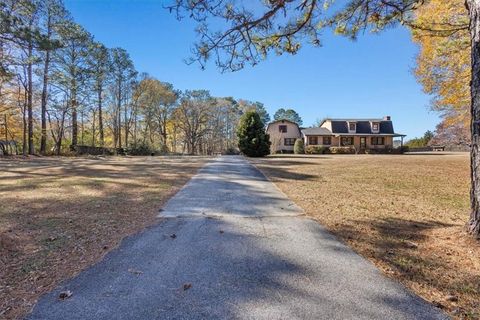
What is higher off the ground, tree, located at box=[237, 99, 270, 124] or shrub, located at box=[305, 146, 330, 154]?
tree, located at box=[237, 99, 270, 124]

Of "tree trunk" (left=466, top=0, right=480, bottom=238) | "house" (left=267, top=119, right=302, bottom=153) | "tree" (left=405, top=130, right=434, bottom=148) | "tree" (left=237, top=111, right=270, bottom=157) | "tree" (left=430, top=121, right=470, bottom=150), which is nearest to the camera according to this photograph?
"tree trunk" (left=466, top=0, right=480, bottom=238)

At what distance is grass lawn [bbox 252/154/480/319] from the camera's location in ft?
10.2

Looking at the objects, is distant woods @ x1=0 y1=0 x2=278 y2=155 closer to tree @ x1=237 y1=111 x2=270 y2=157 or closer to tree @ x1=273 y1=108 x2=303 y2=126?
tree @ x1=237 y1=111 x2=270 y2=157

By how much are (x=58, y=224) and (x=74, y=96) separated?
26.1 metres

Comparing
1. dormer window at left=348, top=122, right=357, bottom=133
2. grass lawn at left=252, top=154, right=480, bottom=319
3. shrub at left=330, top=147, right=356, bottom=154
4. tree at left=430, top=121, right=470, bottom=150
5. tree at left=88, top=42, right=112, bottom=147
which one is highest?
tree at left=88, top=42, right=112, bottom=147

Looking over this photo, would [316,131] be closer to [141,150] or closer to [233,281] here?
[141,150]

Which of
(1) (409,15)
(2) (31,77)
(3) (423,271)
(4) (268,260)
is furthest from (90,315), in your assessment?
(2) (31,77)

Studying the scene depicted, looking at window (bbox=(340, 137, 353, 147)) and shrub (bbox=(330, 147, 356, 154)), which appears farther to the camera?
window (bbox=(340, 137, 353, 147))

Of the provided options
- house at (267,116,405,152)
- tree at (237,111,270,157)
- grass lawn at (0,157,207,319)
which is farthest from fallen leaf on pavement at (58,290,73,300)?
house at (267,116,405,152)

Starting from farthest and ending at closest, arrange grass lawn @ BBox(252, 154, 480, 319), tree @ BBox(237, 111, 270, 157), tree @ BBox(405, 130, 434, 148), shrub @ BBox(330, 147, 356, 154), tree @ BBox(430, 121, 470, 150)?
tree @ BBox(405, 130, 434, 148), shrub @ BBox(330, 147, 356, 154), tree @ BBox(237, 111, 270, 157), tree @ BBox(430, 121, 470, 150), grass lawn @ BBox(252, 154, 480, 319)

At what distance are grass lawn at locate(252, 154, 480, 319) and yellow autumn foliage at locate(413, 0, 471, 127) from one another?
3505 millimetres

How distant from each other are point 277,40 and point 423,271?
4.91 meters

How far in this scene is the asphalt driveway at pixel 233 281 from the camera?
101 inches

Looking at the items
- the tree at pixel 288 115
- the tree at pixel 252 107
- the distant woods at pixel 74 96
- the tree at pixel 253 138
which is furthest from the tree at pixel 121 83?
the tree at pixel 288 115
